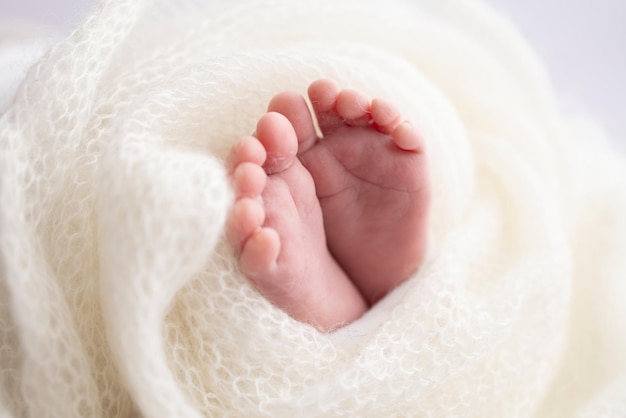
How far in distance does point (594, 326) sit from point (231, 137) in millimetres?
475

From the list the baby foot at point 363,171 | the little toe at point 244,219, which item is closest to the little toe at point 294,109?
the baby foot at point 363,171

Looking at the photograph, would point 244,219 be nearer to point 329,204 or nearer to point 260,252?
point 260,252

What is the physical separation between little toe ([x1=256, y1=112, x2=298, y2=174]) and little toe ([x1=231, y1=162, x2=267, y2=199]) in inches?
1.4

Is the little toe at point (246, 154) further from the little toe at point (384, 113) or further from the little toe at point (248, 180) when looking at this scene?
the little toe at point (384, 113)

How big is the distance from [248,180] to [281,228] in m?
0.05

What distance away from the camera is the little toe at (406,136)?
1.71ft

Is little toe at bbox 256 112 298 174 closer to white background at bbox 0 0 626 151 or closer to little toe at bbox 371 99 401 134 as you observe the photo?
little toe at bbox 371 99 401 134

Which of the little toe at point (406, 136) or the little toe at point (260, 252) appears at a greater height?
the little toe at point (406, 136)

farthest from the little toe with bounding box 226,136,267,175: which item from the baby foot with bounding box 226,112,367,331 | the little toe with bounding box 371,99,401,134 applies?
the little toe with bounding box 371,99,401,134

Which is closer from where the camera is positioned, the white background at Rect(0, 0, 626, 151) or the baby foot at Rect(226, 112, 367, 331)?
the baby foot at Rect(226, 112, 367, 331)

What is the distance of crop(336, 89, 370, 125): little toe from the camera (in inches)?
20.3

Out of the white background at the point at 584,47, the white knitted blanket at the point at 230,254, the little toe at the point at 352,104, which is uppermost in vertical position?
the white background at the point at 584,47

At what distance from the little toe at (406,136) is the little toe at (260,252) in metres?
0.15

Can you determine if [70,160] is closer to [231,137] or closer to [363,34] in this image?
[231,137]
